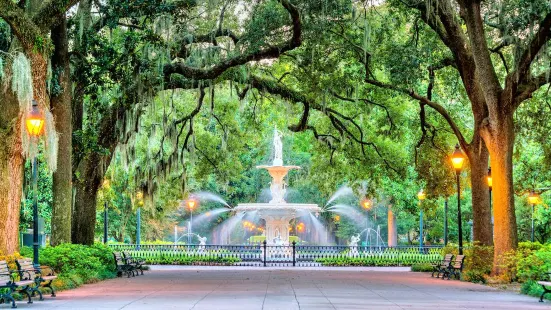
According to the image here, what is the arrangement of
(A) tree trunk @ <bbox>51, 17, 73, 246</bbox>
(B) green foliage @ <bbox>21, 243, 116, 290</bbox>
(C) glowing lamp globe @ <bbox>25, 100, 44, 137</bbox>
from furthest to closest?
(A) tree trunk @ <bbox>51, 17, 73, 246</bbox>, (B) green foliage @ <bbox>21, 243, 116, 290</bbox>, (C) glowing lamp globe @ <bbox>25, 100, 44, 137</bbox>

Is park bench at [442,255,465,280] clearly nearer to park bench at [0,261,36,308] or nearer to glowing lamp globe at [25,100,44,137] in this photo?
park bench at [0,261,36,308]

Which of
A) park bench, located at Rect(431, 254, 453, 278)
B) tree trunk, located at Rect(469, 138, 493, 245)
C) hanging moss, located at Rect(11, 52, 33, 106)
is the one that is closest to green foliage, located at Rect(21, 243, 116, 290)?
hanging moss, located at Rect(11, 52, 33, 106)

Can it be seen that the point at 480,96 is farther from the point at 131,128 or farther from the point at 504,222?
the point at 131,128

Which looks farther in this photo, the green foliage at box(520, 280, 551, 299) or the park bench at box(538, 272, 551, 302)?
the green foliage at box(520, 280, 551, 299)

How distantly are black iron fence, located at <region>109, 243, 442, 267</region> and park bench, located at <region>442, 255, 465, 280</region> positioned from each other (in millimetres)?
12562

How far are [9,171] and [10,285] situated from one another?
3.95 metres

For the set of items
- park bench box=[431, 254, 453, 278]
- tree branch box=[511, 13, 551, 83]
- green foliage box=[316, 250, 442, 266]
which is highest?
tree branch box=[511, 13, 551, 83]

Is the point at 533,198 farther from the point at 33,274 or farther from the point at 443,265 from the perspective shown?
the point at 33,274

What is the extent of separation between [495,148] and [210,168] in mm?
19732

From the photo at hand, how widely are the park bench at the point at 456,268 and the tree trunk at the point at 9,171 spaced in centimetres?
1389

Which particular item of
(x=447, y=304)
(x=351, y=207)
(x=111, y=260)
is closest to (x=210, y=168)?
(x=111, y=260)

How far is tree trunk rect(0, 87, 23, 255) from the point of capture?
61.8 feet

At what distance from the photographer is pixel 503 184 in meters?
22.7

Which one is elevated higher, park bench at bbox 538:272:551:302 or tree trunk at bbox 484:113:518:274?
tree trunk at bbox 484:113:518:274
